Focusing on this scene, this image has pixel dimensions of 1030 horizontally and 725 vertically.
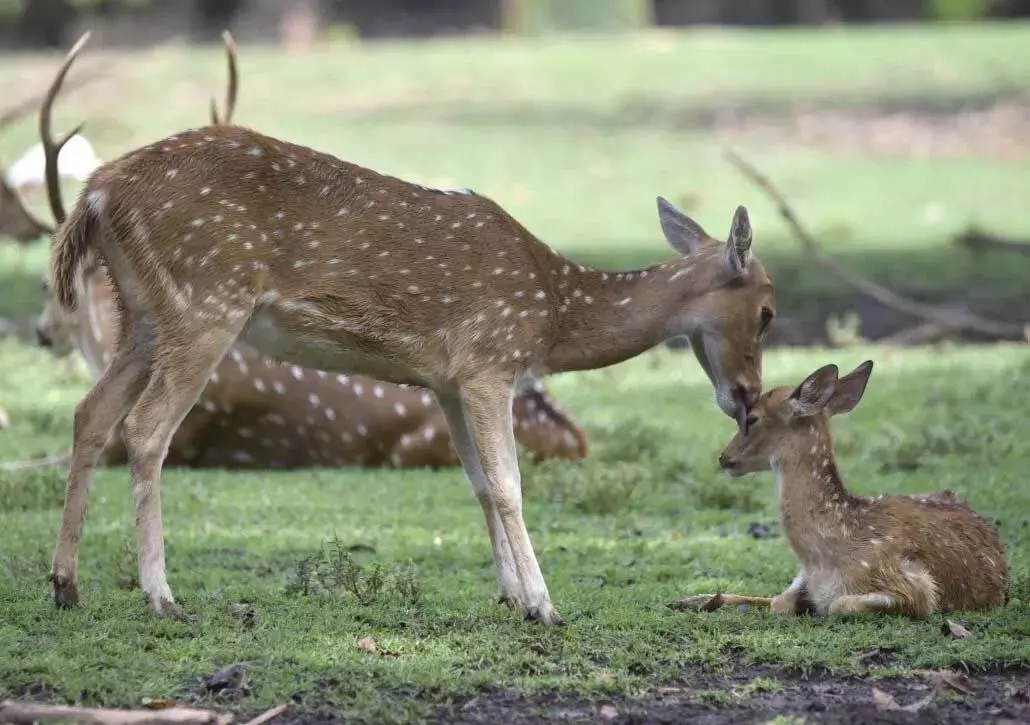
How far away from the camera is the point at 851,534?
6.41 m

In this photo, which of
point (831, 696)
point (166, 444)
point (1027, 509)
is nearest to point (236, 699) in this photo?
point (166, 444)

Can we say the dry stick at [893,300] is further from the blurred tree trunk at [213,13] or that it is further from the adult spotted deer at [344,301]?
the blurred tree trunk at [213,13]

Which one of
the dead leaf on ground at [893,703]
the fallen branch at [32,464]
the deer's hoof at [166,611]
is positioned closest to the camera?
the dead leaf on ground at [893,703]

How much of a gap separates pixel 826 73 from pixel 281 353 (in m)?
18.2

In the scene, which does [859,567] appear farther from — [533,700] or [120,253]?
[120,253]

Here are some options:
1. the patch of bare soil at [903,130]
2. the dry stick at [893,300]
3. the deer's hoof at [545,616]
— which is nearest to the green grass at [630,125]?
the patch of bare soil at [903,130]

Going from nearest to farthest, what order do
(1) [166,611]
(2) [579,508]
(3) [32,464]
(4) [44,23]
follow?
(1) [166,611] < (2) [579,508] < (3) [32,464] < (4) [44,23]

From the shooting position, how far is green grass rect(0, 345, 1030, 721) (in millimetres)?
5660

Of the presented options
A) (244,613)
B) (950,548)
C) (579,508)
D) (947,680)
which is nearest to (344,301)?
(244,613)

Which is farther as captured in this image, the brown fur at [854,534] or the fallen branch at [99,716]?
the brown fur at [854,534]

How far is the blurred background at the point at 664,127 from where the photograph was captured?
15680 millimetres

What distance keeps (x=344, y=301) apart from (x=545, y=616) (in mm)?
1288

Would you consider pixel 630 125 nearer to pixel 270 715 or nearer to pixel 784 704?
pixel 784 704

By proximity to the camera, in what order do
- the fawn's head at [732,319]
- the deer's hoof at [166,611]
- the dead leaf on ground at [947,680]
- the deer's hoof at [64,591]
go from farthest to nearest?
the fawn's head at [732,319] < the deer's hoof at [64,591] < the deer's hoof at [166,611] < the dead leaf on ground at [947,680]
